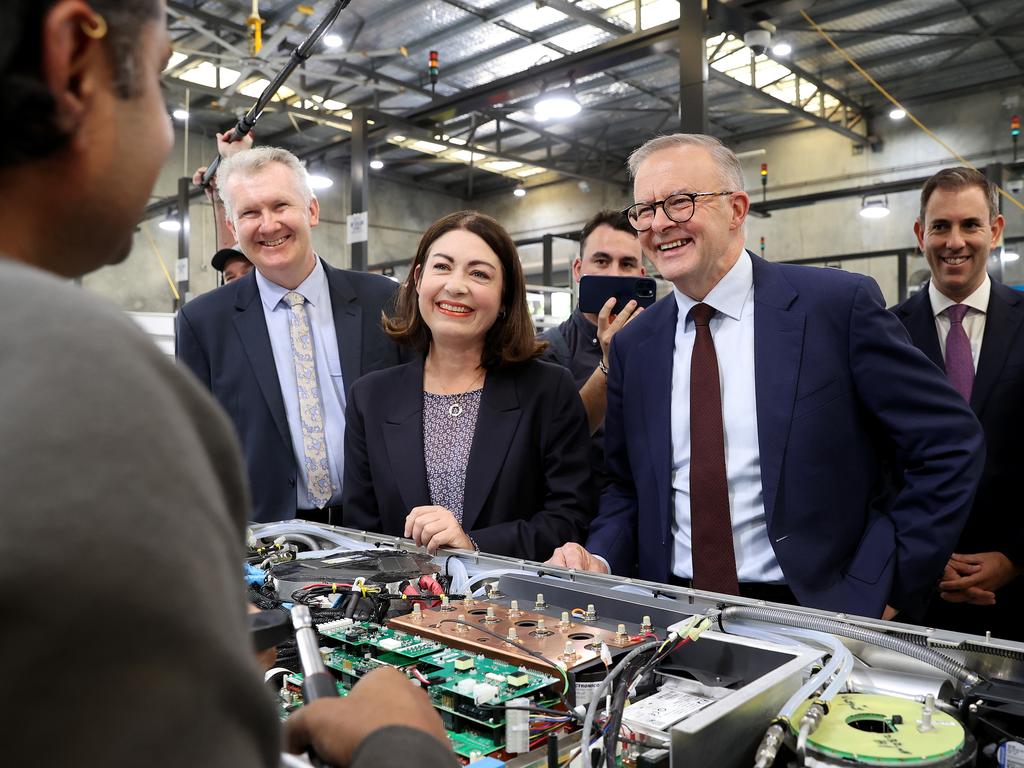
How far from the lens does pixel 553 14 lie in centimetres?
820

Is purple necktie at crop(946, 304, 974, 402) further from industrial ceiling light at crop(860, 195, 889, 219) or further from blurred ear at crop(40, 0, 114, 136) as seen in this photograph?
industrial ceiling light at crop(860, 195, 889, 219)

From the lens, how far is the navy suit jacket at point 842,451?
1728 millimetres

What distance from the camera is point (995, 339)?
254 cm

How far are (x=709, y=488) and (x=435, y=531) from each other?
0.64 metres

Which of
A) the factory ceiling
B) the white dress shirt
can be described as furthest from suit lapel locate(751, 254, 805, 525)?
the factory ceiling

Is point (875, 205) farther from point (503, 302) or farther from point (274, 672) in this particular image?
point (274, 672)

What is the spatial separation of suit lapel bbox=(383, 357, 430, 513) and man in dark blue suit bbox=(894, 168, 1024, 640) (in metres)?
1.48

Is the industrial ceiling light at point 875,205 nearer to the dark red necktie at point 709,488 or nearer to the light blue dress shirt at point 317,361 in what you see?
the light blue dress shirt at point 317,361

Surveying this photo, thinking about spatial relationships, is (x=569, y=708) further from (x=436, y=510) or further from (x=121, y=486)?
(x=436, y=510)

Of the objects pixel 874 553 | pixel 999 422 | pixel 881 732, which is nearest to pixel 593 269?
pixel 999 422

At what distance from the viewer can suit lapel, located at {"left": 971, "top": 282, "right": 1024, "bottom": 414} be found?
2496mm

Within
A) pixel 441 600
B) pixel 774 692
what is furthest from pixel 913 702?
pixel 441 600

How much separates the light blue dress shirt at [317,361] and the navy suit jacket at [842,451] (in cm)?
90

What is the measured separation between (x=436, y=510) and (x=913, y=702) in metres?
1.01
